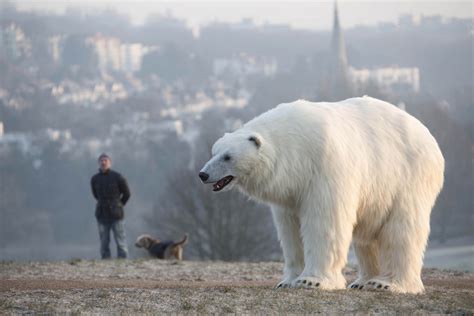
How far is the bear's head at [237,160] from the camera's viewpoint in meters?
12.0

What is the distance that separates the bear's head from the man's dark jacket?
815 cm

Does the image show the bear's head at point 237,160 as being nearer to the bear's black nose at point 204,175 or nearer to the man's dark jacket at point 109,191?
the bear's black nose at point 204,175

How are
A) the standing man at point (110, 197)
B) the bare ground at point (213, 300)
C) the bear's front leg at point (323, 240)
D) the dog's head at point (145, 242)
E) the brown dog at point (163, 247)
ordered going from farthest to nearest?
the dog's head at point (145, 242) < the brown dog at point (163, 247) < the standing man at point (110, 197) < the bear's front leg at point (323, 240) < the bare ground at point (213, 300)

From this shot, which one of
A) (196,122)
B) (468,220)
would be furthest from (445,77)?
(468,220)

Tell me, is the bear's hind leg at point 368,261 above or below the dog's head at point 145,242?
above

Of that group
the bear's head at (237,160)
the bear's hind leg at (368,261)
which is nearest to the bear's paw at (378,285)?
the bear's hind leg at (368,261)

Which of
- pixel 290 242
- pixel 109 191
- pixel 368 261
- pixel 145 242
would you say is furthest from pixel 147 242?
pixel 290 242

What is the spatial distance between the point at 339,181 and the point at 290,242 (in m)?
0.92

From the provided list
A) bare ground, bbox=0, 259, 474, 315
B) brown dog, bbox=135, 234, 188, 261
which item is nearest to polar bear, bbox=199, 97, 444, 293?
bare ground, bbox=0, 259, 474, 315

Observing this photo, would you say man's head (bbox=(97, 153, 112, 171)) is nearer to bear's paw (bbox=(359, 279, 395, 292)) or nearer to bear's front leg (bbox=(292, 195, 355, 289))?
bear's paw (bbox=(359, 279, 395, 292))

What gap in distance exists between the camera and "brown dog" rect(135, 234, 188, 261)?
2197 cm

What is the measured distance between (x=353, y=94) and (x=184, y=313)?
136391 millimetres

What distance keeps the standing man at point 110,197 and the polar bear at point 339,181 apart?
7.76 meters

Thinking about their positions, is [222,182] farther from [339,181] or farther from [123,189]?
[123,189]
